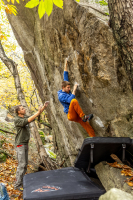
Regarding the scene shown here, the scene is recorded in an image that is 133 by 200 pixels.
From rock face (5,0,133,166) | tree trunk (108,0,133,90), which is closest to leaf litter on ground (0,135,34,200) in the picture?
rock face (5,0,133,166)

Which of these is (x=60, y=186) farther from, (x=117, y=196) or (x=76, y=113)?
(x=76, y=113)

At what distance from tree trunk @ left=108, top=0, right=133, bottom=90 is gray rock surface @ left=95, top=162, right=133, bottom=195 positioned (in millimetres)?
1859

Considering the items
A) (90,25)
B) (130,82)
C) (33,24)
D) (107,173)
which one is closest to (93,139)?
(107,173)

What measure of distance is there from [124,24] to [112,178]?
274cm

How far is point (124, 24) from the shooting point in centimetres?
297

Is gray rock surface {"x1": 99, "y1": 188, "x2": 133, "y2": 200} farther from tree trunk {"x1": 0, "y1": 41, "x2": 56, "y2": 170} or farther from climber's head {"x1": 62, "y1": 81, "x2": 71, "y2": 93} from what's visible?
tree trunk {"x1": 0, "y1": 41, "x2": 56, "y2": 170}

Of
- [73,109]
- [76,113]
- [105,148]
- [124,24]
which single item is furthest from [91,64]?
[105,148]

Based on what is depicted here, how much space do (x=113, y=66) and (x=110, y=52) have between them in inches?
12.9

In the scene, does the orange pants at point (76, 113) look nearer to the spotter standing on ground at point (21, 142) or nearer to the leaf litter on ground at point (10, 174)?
the spotter standing on ground at point (21, 142)

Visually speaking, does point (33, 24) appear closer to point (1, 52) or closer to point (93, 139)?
point (1, 52)

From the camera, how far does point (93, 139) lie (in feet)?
9.28

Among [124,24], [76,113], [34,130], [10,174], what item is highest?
[124,24]

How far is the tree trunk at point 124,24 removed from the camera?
285cm

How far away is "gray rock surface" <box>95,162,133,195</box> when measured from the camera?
243 centimetres
